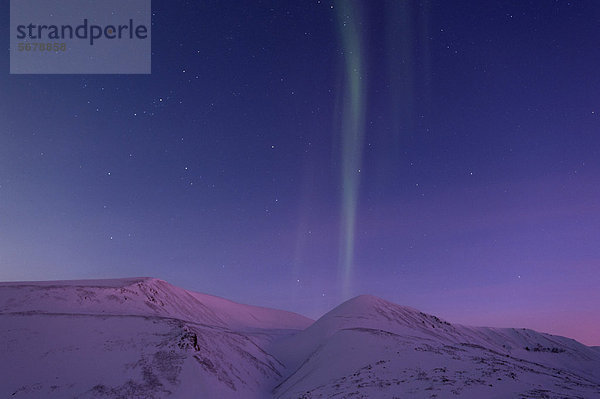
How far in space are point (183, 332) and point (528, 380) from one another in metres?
32.2

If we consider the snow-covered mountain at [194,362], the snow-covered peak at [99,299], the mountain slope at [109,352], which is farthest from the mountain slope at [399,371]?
the snow-covered peak at [99,299]

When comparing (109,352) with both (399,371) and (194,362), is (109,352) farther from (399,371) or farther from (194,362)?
(399,371)

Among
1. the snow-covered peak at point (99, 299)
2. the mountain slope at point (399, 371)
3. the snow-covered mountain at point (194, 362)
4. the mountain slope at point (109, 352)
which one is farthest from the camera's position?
the snow-covered peak at point (99, 299)

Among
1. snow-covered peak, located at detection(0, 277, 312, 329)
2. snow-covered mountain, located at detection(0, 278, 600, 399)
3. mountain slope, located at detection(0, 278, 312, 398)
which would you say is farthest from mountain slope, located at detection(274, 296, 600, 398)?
snow-covered peak, located at detection(0, 277, 312, 329)

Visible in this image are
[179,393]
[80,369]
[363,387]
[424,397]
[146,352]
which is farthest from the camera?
[146,352]

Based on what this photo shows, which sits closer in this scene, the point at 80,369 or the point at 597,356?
the point at 80,369

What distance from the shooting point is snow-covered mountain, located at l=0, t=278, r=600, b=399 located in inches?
962

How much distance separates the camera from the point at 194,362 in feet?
121

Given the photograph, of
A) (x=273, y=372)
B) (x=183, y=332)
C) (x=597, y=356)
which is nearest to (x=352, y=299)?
(x=273, y=372)

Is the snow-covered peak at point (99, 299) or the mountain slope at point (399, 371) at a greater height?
the snow-covered peak at point (99, 299)

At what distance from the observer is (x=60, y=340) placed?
39062mm

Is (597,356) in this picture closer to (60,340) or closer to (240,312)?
(240,312)

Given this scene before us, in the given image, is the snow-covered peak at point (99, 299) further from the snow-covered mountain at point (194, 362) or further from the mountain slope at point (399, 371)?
the mountain slope at point (399, 371)

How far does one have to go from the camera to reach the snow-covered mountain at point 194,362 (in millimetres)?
24438
